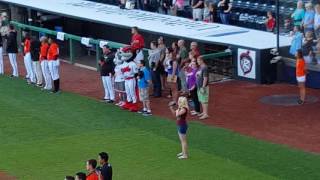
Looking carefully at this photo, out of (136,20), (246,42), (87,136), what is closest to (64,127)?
(87,136)

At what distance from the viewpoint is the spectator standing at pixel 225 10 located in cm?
2738

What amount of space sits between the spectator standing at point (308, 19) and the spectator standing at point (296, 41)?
0.70 feet

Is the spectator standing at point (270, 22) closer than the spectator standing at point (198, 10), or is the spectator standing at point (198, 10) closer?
the spectator standing at point (270, 22)

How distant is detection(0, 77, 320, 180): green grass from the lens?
1531 cm

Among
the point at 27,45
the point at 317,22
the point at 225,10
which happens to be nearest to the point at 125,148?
the point at 317,22

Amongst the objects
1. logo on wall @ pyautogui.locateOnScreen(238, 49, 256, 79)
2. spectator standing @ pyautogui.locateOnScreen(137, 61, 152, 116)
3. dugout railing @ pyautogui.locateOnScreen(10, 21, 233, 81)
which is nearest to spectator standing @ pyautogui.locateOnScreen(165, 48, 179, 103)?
spectator standing @ pyautogui.locateOnScreen(137, 61, 152, 116)

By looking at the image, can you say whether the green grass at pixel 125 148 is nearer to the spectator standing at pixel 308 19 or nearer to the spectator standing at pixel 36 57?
the spectator standing at pixel 36 57

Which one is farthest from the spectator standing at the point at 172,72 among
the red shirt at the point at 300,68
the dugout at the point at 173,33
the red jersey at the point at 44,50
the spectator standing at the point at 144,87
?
the red jersey at the point at 44,50

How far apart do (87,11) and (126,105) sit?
29.6 feet

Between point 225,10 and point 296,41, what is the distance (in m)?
5.90

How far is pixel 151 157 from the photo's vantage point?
643 inches

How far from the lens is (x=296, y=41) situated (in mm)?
21922

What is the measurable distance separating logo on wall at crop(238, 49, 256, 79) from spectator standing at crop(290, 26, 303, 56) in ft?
3.62

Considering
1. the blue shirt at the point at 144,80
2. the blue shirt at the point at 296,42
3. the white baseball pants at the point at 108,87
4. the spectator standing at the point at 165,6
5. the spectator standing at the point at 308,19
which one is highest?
the spectator standing at the point at 308,19
